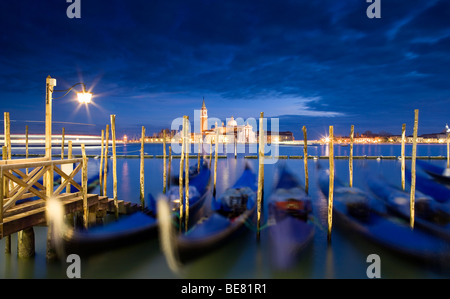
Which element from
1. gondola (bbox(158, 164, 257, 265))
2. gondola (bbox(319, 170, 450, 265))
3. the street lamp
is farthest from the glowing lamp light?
gondola (bbox(319, 170, 450, 265))

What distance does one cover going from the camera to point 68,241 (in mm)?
5074

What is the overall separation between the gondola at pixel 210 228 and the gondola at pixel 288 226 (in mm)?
749

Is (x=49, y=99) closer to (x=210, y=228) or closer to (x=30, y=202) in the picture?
(x=30, y=202)

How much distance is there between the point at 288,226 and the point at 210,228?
226 cm

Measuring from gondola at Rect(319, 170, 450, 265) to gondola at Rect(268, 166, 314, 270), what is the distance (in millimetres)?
1109

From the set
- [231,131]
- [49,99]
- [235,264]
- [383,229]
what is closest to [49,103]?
[49,99]

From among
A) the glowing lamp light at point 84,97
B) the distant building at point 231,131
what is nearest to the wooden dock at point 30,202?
the glowing lamp light at point 84,97

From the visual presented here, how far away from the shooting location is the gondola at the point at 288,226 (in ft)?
18.3

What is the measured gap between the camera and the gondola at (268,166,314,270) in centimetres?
557

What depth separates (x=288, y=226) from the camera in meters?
6.70

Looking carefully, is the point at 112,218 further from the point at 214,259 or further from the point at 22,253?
the point at 214,259

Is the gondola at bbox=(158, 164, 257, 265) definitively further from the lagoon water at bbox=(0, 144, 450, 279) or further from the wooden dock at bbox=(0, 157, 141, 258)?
the wooden dock at bbox=(0, 157, 141, 258)

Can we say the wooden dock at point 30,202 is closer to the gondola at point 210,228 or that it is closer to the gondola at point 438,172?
the gondola at point 210,228
